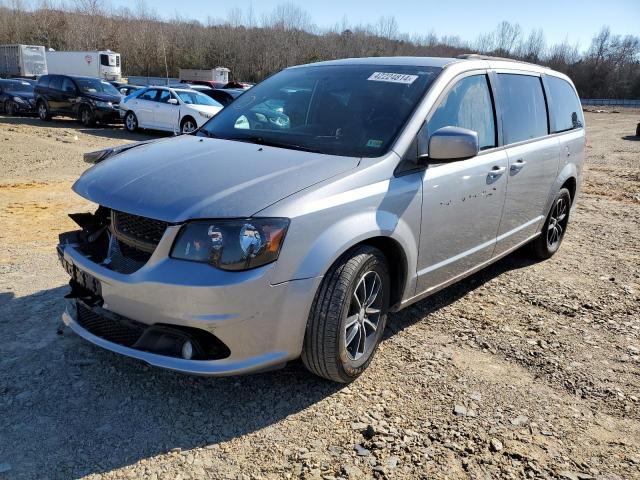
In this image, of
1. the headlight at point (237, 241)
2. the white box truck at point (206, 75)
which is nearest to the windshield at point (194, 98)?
the headlight at point (237, 241)

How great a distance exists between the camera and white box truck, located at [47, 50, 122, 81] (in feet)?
126

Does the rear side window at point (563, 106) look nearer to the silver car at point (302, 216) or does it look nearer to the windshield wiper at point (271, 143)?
the silver car at point (302, 216)

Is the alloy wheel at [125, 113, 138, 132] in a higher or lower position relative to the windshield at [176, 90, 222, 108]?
lower

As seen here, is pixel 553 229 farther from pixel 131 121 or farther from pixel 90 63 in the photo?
pixel 90 63

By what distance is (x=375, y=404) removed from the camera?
2934mm

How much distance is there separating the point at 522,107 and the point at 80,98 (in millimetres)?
17101

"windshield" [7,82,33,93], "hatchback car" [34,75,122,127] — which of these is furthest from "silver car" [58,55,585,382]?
"windshield" [7,82,33,93]

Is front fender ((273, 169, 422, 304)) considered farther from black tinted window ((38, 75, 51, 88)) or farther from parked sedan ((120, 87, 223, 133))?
black tinted window ((38, 75, 51, 88))

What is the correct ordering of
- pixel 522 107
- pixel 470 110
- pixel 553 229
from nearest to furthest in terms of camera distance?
pixel 470 110 → pixel 522 107 → pixel 553 229

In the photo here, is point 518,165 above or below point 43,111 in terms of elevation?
above

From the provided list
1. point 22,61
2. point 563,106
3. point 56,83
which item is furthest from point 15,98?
point 563,106

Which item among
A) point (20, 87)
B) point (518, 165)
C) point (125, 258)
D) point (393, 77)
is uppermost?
point (393, 77)

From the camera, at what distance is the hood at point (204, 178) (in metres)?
2.53

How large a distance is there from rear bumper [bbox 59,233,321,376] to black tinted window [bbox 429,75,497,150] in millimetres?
1529
